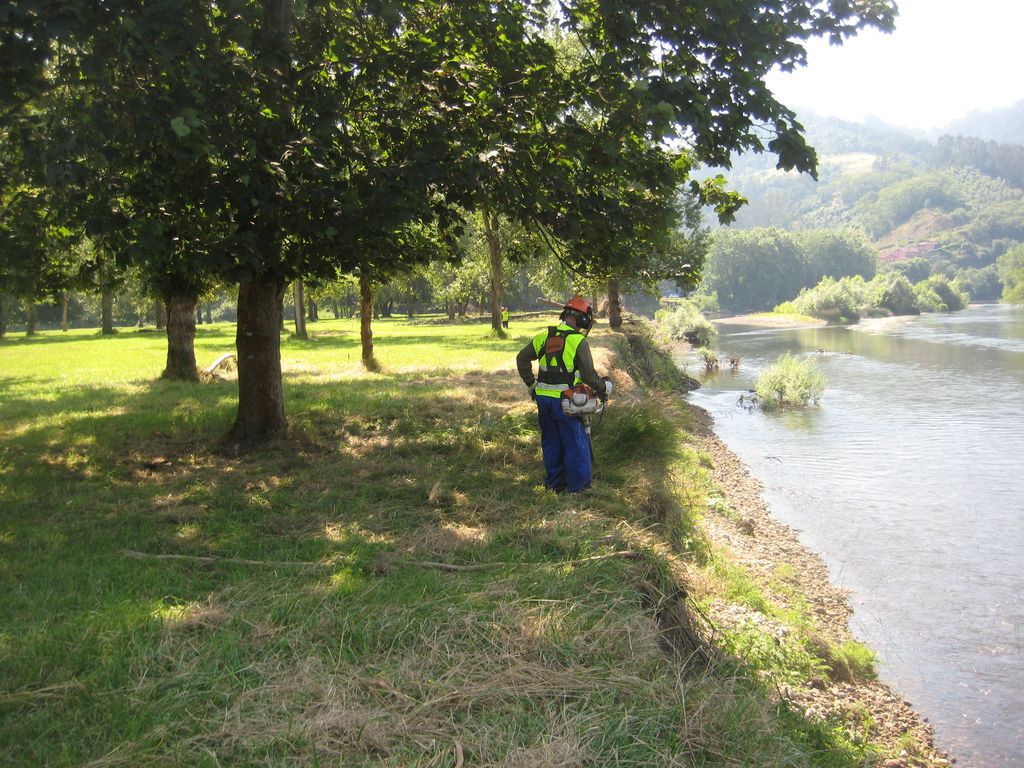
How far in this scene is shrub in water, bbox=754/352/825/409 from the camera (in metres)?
25.1

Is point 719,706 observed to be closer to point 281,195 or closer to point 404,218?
point 404,218

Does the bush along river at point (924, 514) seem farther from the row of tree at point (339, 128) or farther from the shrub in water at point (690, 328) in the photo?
the shrub in water at point (690, 328)

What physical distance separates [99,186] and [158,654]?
4869mm

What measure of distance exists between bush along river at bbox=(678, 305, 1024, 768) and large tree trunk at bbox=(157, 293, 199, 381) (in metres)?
12.1

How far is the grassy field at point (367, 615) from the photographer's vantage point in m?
3.57

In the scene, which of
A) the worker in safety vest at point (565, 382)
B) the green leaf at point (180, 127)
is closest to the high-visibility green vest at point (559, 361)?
the worker in safety vest at point (565, 382)

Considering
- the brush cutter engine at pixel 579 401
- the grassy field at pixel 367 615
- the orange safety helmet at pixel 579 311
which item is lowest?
the grassy field at pixel 367 615

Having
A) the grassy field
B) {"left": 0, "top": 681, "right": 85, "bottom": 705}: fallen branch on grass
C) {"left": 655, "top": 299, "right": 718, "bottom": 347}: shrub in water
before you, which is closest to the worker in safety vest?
the grassy field

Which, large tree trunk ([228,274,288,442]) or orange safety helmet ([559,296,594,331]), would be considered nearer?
orange safety helmet ([559,296,594,331])

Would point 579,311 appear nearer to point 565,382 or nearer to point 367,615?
point 565,382

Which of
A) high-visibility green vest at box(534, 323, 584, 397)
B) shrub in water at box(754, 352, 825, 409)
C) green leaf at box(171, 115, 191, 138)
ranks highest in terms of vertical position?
green leaf at box(171, 115, 191, 138)

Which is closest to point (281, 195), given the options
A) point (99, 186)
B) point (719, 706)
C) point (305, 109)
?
point (305, 109)

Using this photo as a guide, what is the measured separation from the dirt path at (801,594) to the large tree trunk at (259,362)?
5.60 m

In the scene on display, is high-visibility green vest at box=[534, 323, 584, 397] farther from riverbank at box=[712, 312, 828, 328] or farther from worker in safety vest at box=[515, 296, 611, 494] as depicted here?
riverbank at box=[712, 312, 828, 328]
